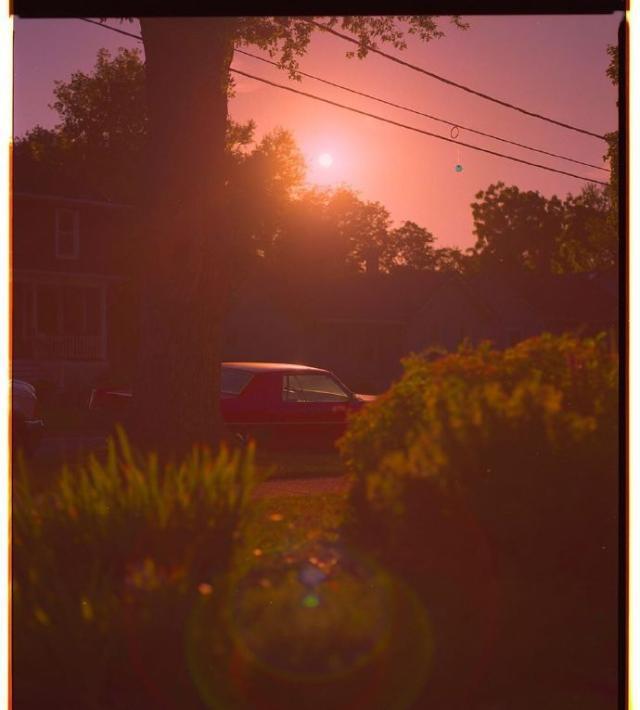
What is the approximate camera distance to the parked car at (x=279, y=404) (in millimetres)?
12898

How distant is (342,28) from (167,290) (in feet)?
27.2

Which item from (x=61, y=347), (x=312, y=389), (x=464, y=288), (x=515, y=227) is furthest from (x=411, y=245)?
(x=312, y=389)

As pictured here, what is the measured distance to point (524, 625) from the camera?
4746mm

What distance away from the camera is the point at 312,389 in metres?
13.9

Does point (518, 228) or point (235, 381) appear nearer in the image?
point (235, 381)

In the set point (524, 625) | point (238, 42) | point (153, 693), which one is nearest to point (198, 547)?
point (153, 693)

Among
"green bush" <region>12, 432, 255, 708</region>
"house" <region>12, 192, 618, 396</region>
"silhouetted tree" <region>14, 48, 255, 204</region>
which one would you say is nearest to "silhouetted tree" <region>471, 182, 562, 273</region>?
"house" <region>12, 192, 618, 396</region>

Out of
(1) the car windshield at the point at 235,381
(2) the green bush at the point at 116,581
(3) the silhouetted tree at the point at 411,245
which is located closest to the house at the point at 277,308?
(1) the car windshield at the point at 235,381

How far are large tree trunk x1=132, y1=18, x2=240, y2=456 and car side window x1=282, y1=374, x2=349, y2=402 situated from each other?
2.94 meters

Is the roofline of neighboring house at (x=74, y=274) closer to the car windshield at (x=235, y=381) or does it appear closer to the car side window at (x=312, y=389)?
the car side window at (x=312, y=389)

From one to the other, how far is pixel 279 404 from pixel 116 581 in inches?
344

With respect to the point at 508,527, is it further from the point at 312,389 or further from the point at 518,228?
the point at 518,228

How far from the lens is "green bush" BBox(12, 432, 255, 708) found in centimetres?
422
